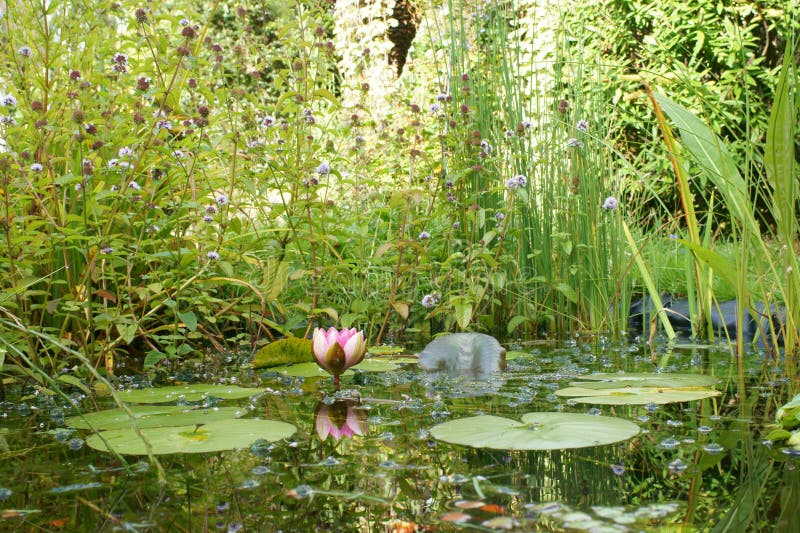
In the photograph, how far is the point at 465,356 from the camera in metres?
2.02

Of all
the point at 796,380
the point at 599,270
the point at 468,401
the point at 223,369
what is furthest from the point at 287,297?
the point at 796,380

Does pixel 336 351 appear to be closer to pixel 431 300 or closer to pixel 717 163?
pixel 431 300

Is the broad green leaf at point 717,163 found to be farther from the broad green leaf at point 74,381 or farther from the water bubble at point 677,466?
the broad green leaf at point 74,381

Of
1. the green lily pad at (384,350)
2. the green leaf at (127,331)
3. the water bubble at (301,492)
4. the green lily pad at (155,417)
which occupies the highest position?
the green leaf at (127,331)

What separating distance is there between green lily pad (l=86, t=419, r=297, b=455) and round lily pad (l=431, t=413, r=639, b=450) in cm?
32

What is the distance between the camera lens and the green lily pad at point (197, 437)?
1173 mm

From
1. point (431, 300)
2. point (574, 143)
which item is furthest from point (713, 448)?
point (574, 143)

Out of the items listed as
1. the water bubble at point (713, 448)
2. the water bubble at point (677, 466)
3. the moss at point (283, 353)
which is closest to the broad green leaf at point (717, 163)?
the water bubble at point (713, 448)

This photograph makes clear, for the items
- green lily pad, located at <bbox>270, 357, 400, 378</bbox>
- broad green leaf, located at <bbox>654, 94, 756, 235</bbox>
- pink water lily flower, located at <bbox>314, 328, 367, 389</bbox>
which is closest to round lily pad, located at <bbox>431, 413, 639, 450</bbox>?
pink water lily flower, located at <bbox>314, 328, 367, 389</bbox>

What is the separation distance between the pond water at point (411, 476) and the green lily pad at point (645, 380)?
0.34 ft

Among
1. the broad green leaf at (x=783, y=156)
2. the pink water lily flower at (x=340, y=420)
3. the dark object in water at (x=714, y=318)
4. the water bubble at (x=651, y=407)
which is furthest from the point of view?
the dark object in water at (x=714, y=318)

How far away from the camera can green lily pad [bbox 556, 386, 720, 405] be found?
1.49 meters

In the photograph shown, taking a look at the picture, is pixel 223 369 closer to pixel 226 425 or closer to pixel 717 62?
pixel 226 425

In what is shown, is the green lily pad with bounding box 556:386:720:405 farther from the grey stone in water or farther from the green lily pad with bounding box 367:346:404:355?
the green lily pad with bounding box 367:346:404:355
